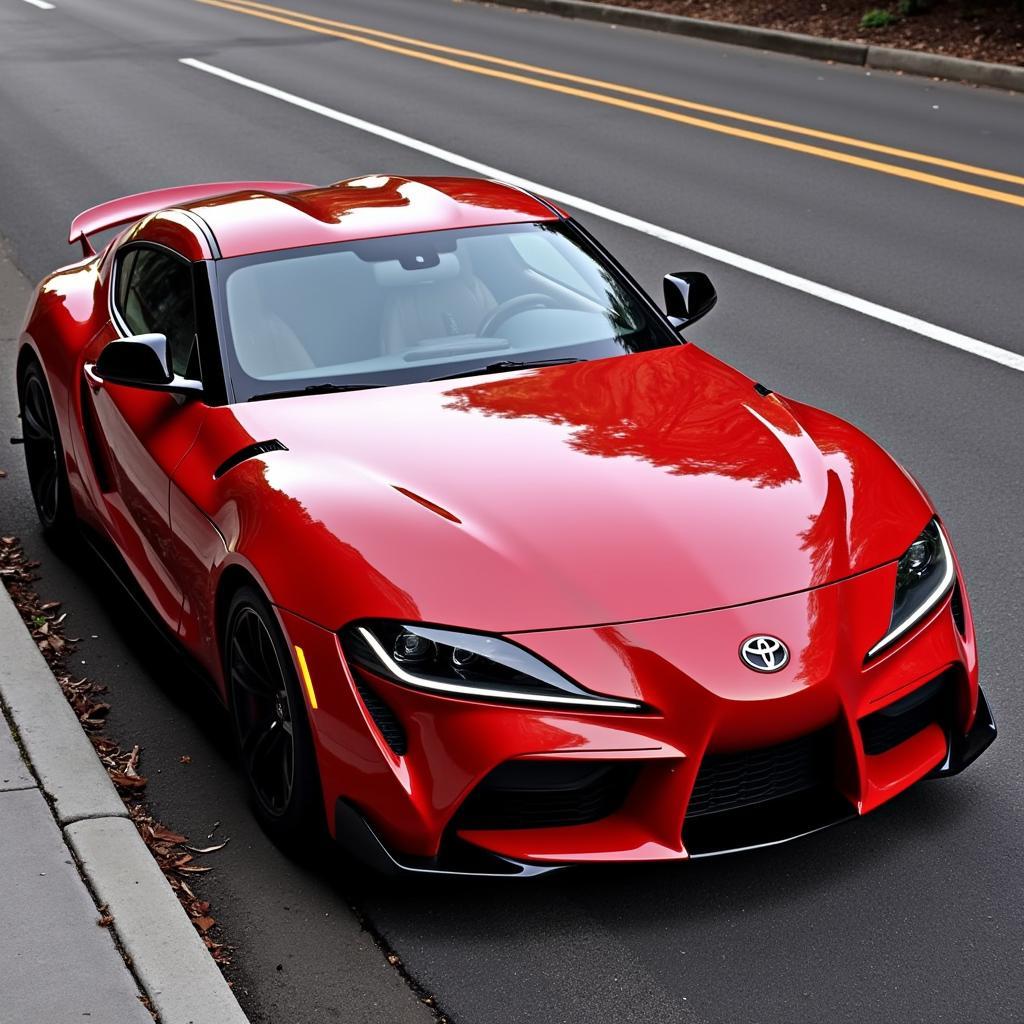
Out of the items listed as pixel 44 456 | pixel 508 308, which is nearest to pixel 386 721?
pixel 508 308

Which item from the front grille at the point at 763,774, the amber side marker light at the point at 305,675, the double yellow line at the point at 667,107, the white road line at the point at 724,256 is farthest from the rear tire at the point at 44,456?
the double yellow line at the point at 667,107

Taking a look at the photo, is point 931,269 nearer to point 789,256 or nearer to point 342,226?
point 789,256

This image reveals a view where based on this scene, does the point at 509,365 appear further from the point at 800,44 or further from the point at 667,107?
the point at 800,44

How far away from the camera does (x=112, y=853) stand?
424cm

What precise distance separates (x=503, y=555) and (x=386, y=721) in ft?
1.64

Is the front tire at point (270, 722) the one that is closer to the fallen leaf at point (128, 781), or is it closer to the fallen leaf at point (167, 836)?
the fallen leaf at point (167, 836)

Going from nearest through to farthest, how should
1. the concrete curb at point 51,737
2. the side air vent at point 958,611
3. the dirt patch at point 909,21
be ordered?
the side air vent at point 958,611
the concrete curb at point 51,737
the dirt patch at point 909,21

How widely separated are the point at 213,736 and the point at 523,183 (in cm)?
923

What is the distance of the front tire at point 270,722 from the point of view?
4.11 m

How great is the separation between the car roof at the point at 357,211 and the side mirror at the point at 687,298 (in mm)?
493

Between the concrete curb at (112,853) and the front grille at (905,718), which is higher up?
the front grille at (905,718)

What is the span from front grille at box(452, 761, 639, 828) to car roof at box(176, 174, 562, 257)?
91.8 inches

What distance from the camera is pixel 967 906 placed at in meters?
4.01

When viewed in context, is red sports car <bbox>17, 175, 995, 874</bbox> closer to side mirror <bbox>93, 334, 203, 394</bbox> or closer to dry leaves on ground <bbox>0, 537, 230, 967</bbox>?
side mirror <bbox>93, 334, 203, 394</bbox>
